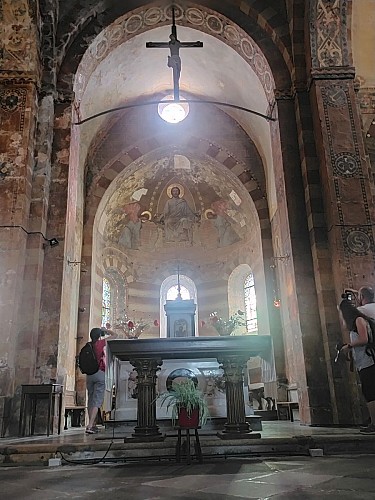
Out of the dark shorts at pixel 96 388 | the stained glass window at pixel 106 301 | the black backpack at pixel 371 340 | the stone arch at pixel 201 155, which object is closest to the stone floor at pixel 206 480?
the black backpack at pixel 371 340

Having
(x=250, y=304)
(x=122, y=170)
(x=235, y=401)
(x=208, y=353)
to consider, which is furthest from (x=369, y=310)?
(x=250, y=304)

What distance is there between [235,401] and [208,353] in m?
1.10

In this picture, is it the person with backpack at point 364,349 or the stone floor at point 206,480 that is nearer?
the stone floor at point 206,480

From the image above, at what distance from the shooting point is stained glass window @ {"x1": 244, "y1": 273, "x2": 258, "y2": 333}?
15445 mm

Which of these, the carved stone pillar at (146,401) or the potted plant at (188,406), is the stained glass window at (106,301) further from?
the potted plant at (188,406)

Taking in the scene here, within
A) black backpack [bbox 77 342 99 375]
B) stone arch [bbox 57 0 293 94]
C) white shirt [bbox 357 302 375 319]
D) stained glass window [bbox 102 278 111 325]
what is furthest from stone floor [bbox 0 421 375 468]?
stained glass window [bbox 102 278 111 325]

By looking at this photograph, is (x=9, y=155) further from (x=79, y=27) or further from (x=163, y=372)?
(x=163, y=372)

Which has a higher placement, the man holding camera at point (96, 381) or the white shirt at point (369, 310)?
the white shirt at point (369, 310)

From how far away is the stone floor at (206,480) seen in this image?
2.77 meters

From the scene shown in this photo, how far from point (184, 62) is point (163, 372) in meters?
9.17

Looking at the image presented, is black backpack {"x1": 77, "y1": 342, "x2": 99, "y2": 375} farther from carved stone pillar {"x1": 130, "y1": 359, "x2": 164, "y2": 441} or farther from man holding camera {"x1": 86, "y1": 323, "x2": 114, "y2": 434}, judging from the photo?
carved stone pillar {"x1": 130, "y1": 359, "x2": 164, "y2": 441}

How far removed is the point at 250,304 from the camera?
52.5ft

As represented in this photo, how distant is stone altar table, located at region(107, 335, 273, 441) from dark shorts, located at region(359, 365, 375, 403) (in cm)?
125

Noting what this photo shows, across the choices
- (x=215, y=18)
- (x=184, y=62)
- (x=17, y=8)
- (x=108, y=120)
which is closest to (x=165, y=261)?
(x=108, y=120)
